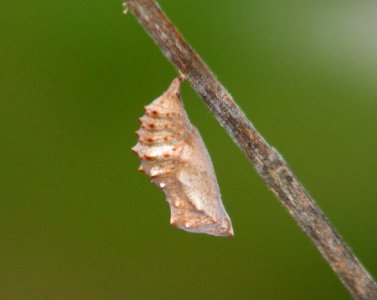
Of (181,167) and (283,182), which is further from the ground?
(181,167)

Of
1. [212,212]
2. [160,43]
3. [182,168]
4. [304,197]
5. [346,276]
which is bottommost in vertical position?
[346,276]

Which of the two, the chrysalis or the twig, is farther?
the chrysalis

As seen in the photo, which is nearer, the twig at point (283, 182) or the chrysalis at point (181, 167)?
the twig at point (283, 182)

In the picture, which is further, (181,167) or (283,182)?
(181,167)

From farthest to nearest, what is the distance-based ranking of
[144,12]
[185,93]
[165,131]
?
1. [185,93]
2. [165,131]
3. [144,12]

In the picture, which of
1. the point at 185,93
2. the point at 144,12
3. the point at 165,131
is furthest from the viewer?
the point at 185,93

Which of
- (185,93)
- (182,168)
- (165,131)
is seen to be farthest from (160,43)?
→ (185,93)

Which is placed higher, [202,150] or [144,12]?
[144,12]

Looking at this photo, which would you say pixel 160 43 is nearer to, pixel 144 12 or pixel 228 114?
pixel 144 12
